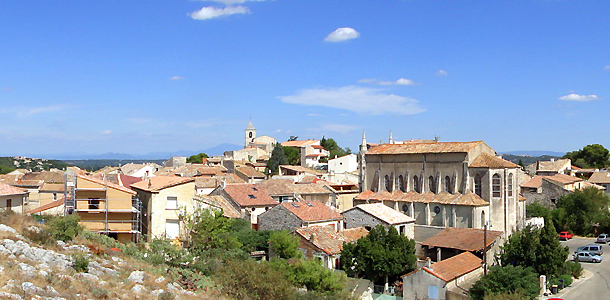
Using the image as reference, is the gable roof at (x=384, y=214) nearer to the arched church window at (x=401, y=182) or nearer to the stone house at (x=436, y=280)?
the arched church window at (x=401, y=182)

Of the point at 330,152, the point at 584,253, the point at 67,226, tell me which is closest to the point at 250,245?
the point at 67,226

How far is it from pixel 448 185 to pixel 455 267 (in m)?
20.8

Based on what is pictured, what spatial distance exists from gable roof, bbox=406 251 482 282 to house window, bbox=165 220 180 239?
671 inches

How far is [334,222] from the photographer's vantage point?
1743 inches

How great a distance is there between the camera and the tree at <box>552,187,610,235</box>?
59094mm

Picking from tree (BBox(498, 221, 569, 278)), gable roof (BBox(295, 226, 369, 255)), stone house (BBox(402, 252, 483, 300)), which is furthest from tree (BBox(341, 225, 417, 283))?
tree (BBox(498, 221, 569, 278))

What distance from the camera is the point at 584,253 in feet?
143

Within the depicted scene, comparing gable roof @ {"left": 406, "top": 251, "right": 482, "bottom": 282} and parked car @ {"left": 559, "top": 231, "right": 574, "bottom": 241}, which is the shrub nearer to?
gable roof @ {"left": 406, "top": 251, "right": 482, "bottom": 282}

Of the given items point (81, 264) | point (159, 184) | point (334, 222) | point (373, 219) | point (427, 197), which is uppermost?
point (159, 184)

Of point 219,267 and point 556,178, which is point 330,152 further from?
point 219,267

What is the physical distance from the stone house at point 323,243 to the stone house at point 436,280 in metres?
6.38

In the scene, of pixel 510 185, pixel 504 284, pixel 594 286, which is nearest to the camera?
pixel 504 284

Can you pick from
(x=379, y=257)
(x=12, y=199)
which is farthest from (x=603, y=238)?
(x=12, y=199)

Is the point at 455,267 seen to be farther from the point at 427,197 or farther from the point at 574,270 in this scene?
the point at 427,197
